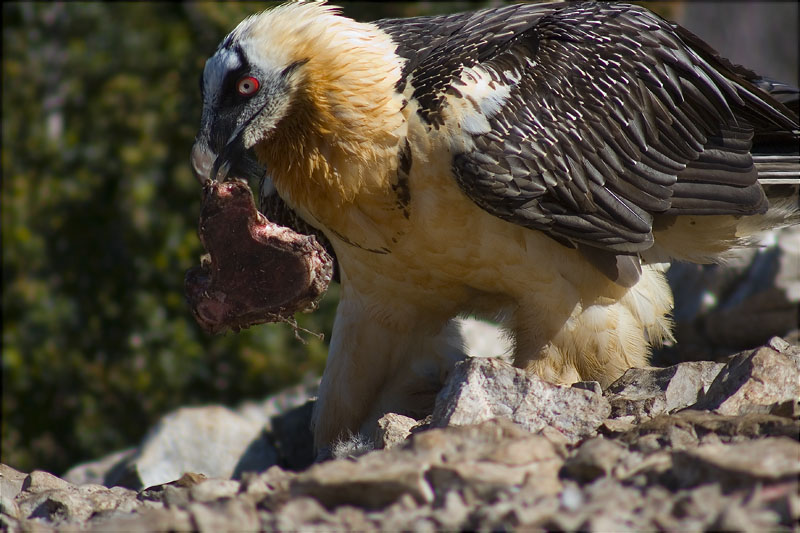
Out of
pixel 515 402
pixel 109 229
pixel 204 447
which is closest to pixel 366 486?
pixel 515 402

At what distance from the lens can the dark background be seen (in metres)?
8.10

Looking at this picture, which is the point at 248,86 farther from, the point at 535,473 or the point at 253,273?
the point at 535,473

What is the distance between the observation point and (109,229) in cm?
838

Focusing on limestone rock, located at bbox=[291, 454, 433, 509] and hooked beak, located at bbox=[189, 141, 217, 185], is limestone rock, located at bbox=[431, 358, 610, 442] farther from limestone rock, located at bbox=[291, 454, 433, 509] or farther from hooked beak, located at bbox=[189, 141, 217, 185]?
hooked beak, located at bbox=[189, 141, 217, 185]

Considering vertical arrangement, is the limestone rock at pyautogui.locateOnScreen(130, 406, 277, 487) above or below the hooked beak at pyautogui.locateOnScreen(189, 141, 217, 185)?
below

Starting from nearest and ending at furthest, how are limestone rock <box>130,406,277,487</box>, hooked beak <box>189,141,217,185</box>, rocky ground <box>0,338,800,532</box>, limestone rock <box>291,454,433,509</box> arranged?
rocky ground <box>0,338,800,532</box>
limestone rock <box>291,454,433,509</box>
hooked beak <box>189,141,217,185</box>
limestone rock <box>130,406,277,487</box>

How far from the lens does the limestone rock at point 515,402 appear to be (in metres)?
3.91

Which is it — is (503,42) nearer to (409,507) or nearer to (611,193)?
(611,193)

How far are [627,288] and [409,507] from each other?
258cm

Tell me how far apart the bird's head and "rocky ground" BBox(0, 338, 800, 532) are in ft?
4.25

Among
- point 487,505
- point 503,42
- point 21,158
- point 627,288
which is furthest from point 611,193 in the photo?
point 21,158

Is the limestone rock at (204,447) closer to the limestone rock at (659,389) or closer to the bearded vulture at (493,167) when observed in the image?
the bearded vulture at (493,167)

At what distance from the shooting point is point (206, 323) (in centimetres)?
468

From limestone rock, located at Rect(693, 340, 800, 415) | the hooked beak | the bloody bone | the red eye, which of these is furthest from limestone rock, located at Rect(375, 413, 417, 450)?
the red eye
